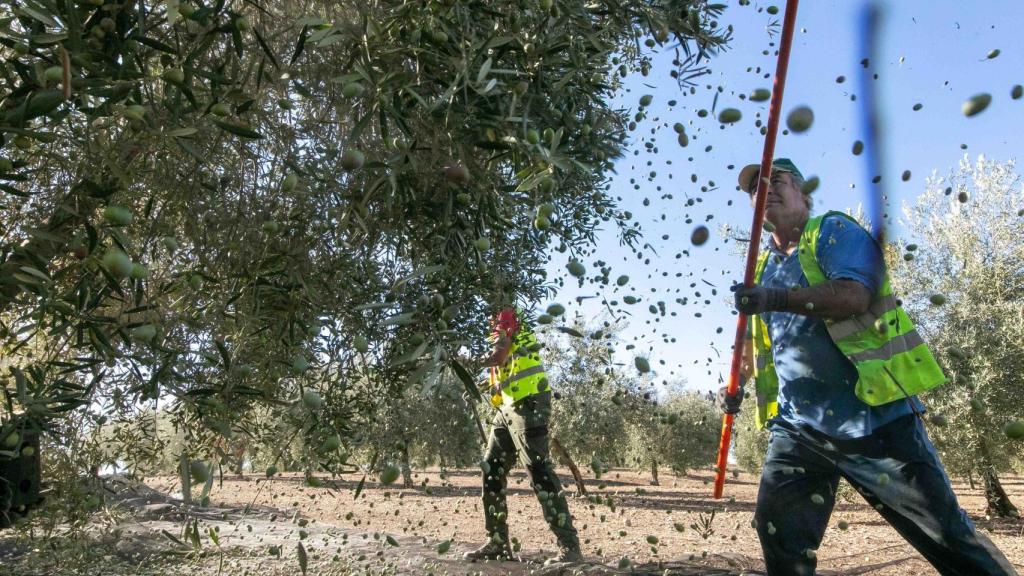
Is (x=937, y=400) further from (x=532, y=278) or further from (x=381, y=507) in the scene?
(x=532, y=278)

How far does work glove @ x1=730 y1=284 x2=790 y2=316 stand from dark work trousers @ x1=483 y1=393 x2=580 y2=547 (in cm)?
231

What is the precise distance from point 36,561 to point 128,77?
427 cm

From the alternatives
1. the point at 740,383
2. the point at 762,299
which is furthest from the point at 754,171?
the point at 740,383

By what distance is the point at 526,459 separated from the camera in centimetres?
498

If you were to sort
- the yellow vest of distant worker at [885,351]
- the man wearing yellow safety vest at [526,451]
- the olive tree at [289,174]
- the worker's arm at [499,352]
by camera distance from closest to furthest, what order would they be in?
1. the olive tree at [289,174]
2. the yellow vest of distant worker at [885,351]
3. the worker's arm at [499,352]
4. the man wearing yellow safety vest at [526,451]

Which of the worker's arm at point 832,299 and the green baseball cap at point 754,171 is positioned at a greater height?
the green baseball cap at point 754,171

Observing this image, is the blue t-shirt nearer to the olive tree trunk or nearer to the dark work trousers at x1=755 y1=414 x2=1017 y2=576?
the dark work trousers at x1=755 y1=414 x2=1017 y2=576

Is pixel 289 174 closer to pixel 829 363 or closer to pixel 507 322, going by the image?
pixel 507 322

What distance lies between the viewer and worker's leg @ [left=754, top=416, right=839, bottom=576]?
3.01 metres

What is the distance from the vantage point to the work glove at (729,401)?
3.86m

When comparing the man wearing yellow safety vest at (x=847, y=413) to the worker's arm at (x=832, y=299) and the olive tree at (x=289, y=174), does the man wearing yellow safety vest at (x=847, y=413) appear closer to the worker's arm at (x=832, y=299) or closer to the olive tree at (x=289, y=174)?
the worker's arm at (x=832, y=299)

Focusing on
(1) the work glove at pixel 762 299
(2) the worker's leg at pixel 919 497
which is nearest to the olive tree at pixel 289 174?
(1) the work glove at pixel 762 299

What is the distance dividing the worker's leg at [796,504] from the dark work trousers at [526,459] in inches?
80.2

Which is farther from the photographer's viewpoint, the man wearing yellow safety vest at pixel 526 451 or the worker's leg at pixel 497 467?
the worker's leg at pixel 497 467
